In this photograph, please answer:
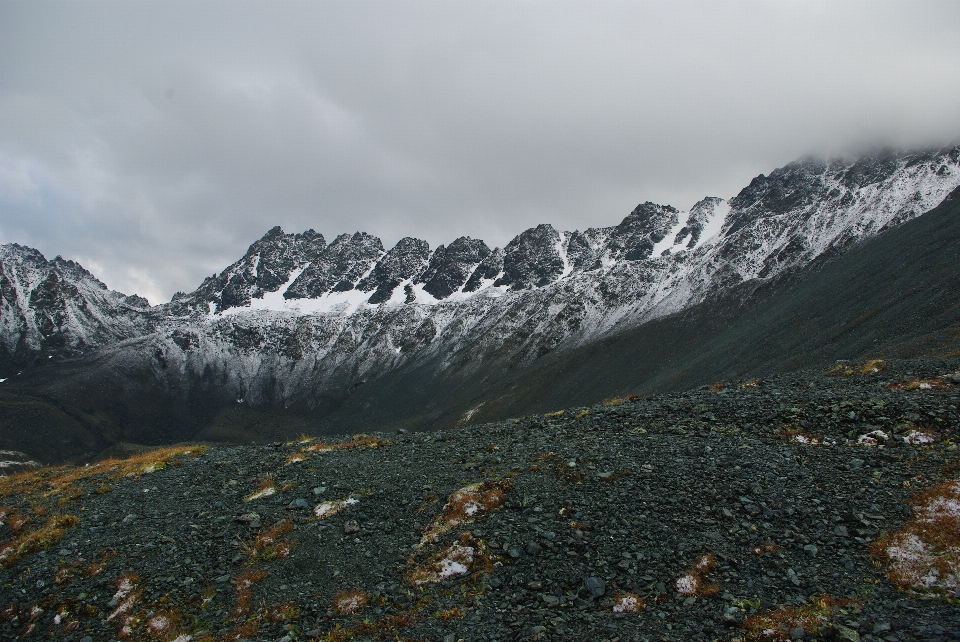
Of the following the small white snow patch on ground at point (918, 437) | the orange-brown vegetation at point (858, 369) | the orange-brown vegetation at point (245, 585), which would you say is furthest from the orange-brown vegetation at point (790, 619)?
the orange-brown vegetation at point (858, 369)

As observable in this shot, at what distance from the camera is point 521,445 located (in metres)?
21.9

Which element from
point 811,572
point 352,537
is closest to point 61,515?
point 352,537

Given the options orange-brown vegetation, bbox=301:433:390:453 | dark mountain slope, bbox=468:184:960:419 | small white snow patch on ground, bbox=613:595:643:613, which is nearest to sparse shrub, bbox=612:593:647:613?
small white snow patch on ground, bbox=613:595:643:613

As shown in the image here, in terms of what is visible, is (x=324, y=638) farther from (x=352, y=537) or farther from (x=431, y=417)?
(x=431, y=417)

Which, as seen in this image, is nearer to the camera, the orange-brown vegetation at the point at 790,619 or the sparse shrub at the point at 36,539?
the orange-brown vegetation at the point at 790,619

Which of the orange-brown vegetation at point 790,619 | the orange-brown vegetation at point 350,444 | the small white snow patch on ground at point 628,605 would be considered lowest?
the orange-brown vegetation at point 790,619

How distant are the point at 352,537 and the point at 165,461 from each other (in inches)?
623

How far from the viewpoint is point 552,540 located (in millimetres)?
13438

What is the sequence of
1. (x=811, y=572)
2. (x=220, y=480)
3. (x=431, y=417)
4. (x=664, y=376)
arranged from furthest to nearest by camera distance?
1. (x=431, y=417)
2. (x=664, y=376)
3. (x=220, y=480)
4. (x=811, y=572)

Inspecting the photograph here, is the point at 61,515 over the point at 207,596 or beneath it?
over

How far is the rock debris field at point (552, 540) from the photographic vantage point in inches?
420

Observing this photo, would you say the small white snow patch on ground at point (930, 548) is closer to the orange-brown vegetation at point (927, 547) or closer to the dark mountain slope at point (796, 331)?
the orange-brown vegetation at point (927, 547)

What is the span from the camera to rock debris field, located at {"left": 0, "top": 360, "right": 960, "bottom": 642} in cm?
1066

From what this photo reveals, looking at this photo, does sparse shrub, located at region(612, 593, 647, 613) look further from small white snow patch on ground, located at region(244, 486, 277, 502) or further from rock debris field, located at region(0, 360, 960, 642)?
small white snow patch on ground, located at region(244, 486, 277, 502)
